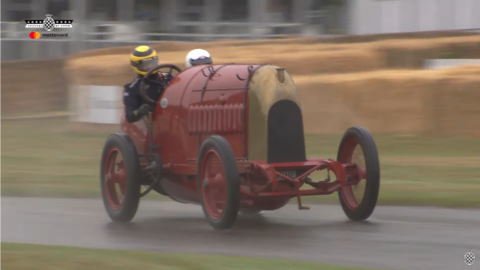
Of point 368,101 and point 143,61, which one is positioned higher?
point 143,61

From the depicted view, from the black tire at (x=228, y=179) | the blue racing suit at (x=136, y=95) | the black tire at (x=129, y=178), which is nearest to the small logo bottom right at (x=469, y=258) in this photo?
the black tire at (x=228, y=179)

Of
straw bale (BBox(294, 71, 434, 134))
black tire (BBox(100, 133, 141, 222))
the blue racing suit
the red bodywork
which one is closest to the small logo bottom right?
the red bodywork

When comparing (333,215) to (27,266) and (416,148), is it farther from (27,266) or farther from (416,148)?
(416,148)

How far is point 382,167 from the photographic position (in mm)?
13523

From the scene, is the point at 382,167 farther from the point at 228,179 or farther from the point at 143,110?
the point at 228,179

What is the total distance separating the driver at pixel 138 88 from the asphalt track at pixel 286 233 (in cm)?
118

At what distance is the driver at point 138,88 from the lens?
29.8 ft

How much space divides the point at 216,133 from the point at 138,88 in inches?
48.8

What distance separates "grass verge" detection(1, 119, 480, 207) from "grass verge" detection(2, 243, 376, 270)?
12.4 feet

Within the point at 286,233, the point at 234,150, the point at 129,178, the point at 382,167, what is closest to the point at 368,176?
the point at 286,233

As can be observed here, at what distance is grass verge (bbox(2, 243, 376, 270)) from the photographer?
6.48 m

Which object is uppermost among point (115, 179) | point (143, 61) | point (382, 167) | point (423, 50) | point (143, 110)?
point (143, 61)

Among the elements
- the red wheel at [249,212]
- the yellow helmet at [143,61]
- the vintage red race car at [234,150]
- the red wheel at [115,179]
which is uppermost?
the yellow helmet at [143,61]

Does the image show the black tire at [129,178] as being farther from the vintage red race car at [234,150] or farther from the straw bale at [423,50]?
the straw bale at [423,50]
